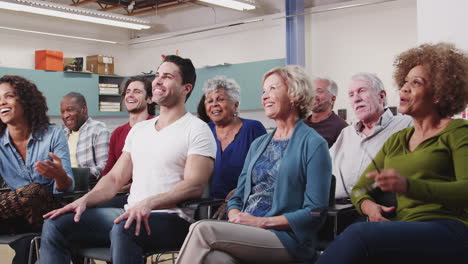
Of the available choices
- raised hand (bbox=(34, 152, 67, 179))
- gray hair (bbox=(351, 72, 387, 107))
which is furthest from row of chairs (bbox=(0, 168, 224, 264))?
gray hair (bbox=(351, 72, 387, 107))

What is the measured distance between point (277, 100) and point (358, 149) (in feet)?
2.67

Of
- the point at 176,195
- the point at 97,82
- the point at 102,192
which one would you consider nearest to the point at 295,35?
the point at 97,82

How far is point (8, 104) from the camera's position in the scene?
123 inches

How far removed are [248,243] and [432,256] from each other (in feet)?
2.06

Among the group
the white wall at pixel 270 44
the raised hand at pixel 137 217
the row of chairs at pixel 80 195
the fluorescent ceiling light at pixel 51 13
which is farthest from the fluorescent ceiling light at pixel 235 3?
the raised hand at pixel 137 217

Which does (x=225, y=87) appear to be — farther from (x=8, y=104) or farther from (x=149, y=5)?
(x=149, y=5)

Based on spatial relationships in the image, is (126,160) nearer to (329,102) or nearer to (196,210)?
(196,210)

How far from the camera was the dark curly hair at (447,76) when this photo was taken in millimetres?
2025

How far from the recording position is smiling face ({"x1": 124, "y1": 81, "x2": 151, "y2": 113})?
4.07 meters

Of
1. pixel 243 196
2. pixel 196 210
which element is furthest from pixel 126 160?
pixel 243 196

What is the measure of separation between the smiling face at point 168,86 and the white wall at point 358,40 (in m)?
5.08

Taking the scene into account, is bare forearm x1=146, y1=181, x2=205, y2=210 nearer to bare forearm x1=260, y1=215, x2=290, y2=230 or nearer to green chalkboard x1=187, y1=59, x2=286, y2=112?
bare forearm x1=260, y1=215, x2=290, y2=230

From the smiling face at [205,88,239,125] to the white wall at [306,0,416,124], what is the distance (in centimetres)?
443

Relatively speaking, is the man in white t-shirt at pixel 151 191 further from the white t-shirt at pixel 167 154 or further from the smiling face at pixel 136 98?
the smiling face at pixel 136 98
